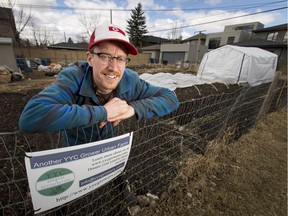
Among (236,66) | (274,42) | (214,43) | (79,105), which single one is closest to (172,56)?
(214,43)

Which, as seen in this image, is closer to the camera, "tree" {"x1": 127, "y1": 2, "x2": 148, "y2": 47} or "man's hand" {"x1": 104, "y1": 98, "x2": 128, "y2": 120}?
"man's hand" {"x1": 104, "y1": 98, "x2": 128, "y2": 120}

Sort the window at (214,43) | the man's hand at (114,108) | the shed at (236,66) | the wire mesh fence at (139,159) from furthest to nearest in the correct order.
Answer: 1. the window at (214,43)
2. the shed at (236,66)
3. the wire mesh fence at (139,159)
4. the man's hand at (114,108)

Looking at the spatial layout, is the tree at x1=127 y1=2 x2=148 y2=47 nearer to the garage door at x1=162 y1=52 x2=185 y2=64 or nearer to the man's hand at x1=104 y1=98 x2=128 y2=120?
the garage door at x1=162 y1=52 x2=185 y2=64

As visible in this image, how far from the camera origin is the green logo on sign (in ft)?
2.69

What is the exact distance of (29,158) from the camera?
2.42 ft

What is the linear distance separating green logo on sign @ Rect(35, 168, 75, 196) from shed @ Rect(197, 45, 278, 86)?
29.8 feet

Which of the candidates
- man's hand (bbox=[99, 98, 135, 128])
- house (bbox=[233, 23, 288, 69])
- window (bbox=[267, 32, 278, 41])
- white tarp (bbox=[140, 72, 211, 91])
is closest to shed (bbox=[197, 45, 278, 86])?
white tarp (bbox=[140, 72, 211, 91])

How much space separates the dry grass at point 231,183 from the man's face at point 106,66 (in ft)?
5.30

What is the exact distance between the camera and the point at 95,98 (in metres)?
1.23

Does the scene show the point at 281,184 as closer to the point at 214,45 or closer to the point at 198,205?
the point at 198,205

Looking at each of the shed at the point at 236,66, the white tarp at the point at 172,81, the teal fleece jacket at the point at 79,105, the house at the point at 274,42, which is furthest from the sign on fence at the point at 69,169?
the house at the point at 274,42

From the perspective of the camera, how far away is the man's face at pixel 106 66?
3.77 ft

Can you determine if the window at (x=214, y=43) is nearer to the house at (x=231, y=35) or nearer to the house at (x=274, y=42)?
the house at (x=231, y=35)

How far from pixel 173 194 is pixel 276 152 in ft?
8.80
